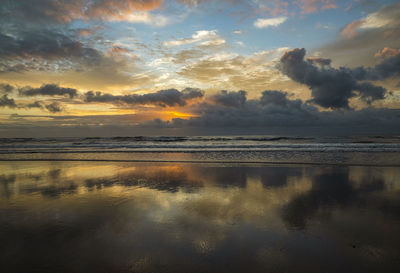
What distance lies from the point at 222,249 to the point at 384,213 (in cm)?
520

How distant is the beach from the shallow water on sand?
24 millimetres

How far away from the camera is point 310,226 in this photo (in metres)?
4.86

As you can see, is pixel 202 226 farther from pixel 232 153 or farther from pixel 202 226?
pixel 232 153

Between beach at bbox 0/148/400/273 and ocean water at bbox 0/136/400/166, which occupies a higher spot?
beach at bbox 0/148/400/273

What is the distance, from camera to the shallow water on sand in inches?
138

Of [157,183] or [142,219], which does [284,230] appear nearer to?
[142,219]

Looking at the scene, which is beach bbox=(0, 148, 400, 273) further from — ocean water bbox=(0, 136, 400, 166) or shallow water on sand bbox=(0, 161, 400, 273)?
ocean water bbox=(0, 136, 400, 166)

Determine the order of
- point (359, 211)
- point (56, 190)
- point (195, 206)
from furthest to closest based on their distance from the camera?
point (56, 190), point (195, 206), point (359, 211)

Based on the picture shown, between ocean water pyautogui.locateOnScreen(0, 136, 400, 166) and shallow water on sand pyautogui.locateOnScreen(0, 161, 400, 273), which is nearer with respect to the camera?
shallow water on sand pyautogui.locateOnScreen(0, 161, 400, 273)

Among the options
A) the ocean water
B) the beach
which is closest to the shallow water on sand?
the beach

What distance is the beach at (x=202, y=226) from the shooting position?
352 cm

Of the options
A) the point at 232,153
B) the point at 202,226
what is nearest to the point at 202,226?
the point at 202,226

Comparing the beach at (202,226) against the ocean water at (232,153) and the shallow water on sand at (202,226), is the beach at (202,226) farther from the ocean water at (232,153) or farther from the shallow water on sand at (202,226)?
the ocean water at (232,153)

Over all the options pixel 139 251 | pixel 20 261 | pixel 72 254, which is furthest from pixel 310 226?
pixel 20 261
